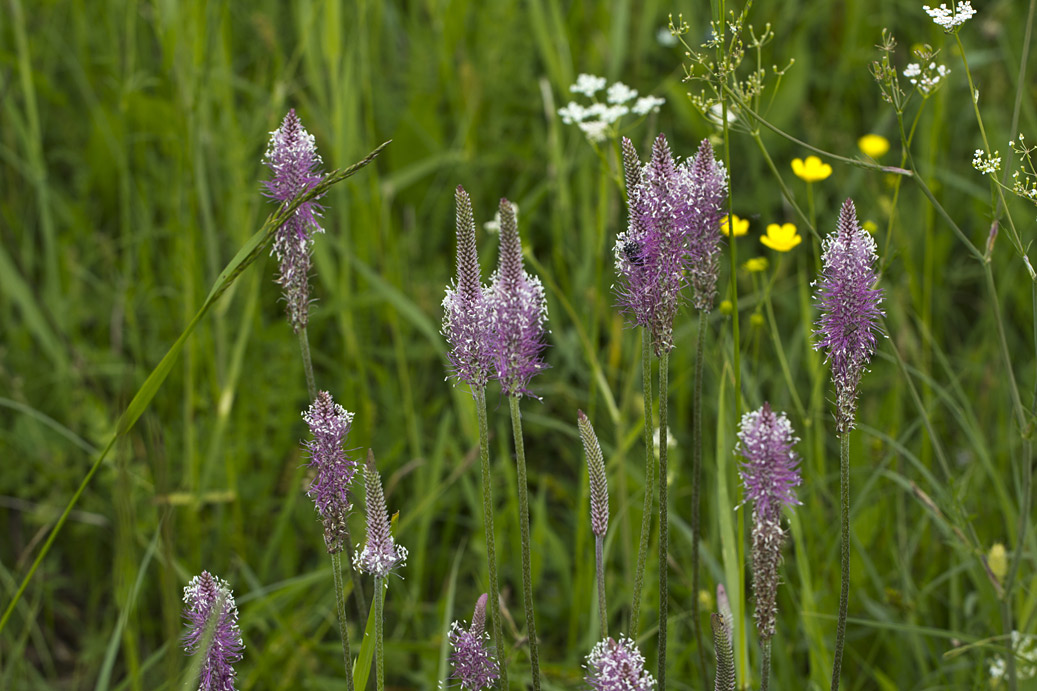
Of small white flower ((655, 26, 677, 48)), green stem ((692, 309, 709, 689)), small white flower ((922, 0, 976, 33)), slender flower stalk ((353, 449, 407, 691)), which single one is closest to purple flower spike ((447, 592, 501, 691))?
slender flower stalk ((353, 449, 407, 691))

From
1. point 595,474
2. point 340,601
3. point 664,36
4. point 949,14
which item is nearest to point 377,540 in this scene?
point 340,601

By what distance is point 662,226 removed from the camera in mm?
1619

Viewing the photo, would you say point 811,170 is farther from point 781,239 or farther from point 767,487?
point 767,487

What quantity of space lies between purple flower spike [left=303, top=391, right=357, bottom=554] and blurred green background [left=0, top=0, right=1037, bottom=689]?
0.85 m

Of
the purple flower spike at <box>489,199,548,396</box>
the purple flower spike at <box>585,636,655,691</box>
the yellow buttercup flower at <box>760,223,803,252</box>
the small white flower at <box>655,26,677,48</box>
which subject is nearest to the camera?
the purple flower spike at <box>585,636,655,691</box>

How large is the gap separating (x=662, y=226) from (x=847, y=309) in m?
0.31

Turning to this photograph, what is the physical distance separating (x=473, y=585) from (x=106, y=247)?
6.64ft

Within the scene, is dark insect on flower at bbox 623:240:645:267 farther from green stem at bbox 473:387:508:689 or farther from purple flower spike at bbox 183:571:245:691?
purple flower spike at bbox 183:571:245:691

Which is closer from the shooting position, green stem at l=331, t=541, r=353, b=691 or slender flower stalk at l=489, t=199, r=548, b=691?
slender flower stalk at l=489, t=199, r=548, b=691

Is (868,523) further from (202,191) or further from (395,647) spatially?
(202,191)

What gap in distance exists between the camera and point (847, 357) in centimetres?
159

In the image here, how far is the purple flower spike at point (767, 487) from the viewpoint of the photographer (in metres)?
1.47

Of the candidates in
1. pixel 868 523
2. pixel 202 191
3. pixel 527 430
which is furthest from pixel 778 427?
pixel 202 191

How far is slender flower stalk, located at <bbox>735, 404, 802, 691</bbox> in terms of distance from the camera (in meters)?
1.47
